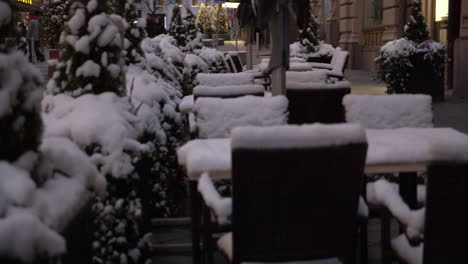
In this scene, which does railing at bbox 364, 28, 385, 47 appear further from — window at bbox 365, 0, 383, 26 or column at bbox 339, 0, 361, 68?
column at bbox 339, 0, 361, 68

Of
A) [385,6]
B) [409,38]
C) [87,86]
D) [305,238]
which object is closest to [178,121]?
[87,86]

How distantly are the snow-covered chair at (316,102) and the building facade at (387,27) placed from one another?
881 centimetres


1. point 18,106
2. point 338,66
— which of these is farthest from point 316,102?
point 338,66

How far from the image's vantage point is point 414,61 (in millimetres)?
12852

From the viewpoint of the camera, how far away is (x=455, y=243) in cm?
252

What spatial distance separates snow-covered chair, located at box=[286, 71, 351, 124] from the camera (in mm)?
5129

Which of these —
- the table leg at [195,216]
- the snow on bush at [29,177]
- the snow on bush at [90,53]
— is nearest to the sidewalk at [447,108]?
Answer: the table leg at [195,216]

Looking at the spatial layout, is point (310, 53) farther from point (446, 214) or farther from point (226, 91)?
point (446, 214)

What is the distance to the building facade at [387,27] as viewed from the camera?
13.6 metres

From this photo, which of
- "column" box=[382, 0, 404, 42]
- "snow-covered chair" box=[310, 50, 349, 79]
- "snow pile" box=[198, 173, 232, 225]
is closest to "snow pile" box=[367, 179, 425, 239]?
"snow pile" box=[198, 173, 232, 225]

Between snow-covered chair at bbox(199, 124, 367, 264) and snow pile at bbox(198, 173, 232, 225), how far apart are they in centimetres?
21

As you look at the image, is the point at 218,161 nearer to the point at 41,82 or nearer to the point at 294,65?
the point at 41,82

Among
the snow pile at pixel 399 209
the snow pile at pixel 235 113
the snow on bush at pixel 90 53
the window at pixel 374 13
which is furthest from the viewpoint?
Result: the window at pixel 374 13

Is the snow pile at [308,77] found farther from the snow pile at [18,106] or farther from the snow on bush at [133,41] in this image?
the snow pile at [18,106]
